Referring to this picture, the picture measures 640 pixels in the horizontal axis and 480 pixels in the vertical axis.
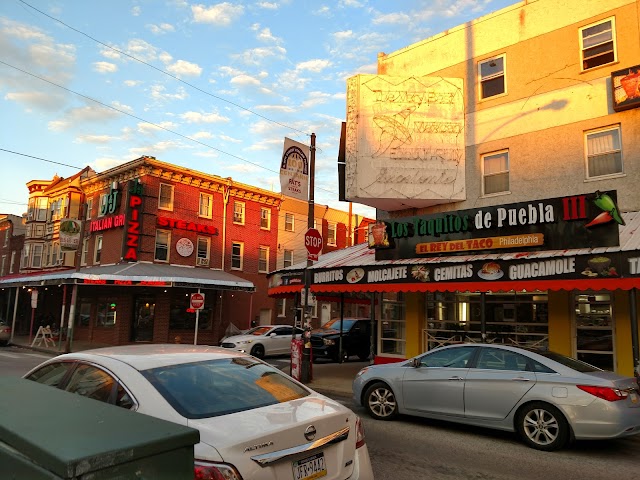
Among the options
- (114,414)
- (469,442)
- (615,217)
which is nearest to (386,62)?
(615,217)

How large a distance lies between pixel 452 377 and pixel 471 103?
31.1ft

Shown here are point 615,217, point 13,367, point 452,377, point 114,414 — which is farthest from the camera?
point 13,367

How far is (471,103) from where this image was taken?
1473cm

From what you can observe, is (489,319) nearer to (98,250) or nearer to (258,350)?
(258,350)

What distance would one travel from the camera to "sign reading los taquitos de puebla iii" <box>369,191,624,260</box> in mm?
10328

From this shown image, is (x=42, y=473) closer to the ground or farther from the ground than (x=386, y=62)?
closer to the ground

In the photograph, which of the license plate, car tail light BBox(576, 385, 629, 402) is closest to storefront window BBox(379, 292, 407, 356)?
car tail light BBox(576, 385, 629, 402)

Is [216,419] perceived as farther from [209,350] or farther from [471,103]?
[471,103]

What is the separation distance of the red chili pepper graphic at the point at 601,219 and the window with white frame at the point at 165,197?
23.3 meters

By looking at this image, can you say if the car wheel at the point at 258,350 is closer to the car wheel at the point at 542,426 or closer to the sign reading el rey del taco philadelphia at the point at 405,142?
the sign reading el rey del taco philadelphia at the point at 405,142

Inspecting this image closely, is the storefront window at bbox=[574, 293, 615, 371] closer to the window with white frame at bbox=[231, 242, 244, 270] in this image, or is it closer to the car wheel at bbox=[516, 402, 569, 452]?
the car wheel at bbox=[516, 402, 569, 452]

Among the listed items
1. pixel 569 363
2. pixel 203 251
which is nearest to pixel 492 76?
pixel 569 363

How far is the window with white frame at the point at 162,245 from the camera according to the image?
28.4m

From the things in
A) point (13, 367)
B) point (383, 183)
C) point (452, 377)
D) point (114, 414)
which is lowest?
point (13, 367)
